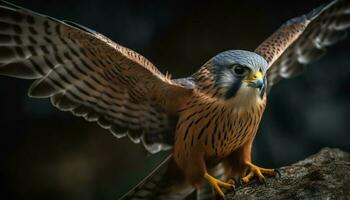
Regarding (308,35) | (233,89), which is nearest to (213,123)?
(233,89)

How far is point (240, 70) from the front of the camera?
10.9ft

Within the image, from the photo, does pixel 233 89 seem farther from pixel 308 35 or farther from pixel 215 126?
pixel 308 35

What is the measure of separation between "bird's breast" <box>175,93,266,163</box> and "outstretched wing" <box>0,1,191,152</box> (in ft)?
0.53

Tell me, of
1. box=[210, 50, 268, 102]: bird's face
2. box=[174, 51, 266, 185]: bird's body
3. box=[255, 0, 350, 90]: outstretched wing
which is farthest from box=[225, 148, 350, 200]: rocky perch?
box=[255, 0, 350, 90]: outstretched wing

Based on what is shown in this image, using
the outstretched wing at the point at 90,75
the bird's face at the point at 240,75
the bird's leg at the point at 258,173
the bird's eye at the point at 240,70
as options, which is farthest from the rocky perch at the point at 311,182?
the outstretched wing at the point at 90,75

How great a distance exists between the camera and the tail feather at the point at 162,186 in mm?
3836

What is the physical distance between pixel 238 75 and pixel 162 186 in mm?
919

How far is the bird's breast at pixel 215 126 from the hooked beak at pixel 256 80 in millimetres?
178

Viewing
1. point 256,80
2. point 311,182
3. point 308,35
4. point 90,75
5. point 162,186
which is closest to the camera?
point 311,182

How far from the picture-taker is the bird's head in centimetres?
326

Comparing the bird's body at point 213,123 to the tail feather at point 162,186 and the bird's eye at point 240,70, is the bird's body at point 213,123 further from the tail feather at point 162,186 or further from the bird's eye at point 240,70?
the tail feather at point 162,186

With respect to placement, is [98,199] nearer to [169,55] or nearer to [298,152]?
[169,55]

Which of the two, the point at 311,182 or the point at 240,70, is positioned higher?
the point at 240,70

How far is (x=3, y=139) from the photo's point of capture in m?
5.05
